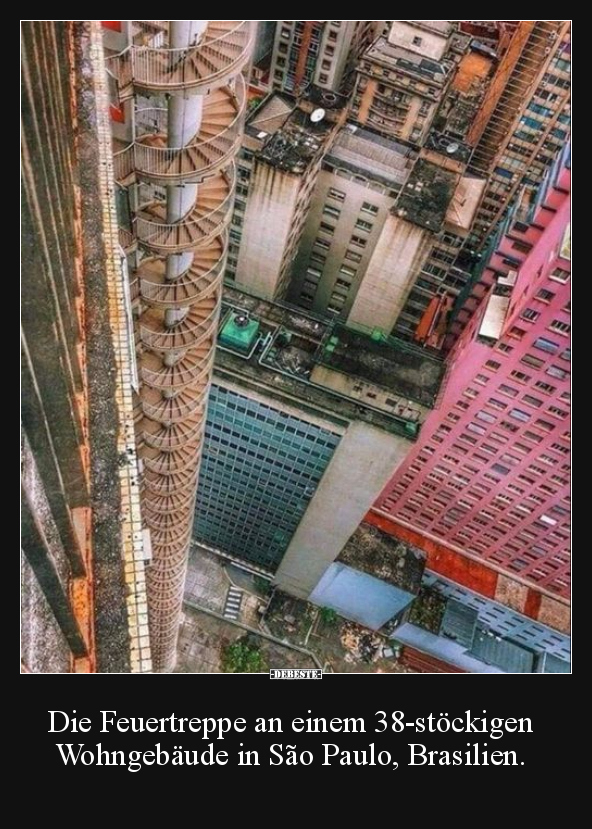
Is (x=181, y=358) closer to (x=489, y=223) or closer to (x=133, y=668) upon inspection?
(x=133, y=668)

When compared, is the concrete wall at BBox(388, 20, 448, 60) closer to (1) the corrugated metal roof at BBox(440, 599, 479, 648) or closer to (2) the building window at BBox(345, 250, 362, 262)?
(2) the building window at BBox(345, 250, 362, 262)

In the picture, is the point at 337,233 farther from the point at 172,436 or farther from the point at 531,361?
the point at 172,436

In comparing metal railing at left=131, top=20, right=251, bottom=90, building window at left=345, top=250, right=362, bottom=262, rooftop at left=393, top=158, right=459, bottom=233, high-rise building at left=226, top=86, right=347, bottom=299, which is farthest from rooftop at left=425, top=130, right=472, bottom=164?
metal railing at left=131, top=20, right=251, bottom=90

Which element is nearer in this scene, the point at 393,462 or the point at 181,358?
the point at 181,358

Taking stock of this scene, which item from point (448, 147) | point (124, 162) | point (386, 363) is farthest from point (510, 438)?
point (124, 162)

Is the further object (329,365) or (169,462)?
(329,365)

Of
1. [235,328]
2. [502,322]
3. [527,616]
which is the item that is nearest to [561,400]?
[502,322]
